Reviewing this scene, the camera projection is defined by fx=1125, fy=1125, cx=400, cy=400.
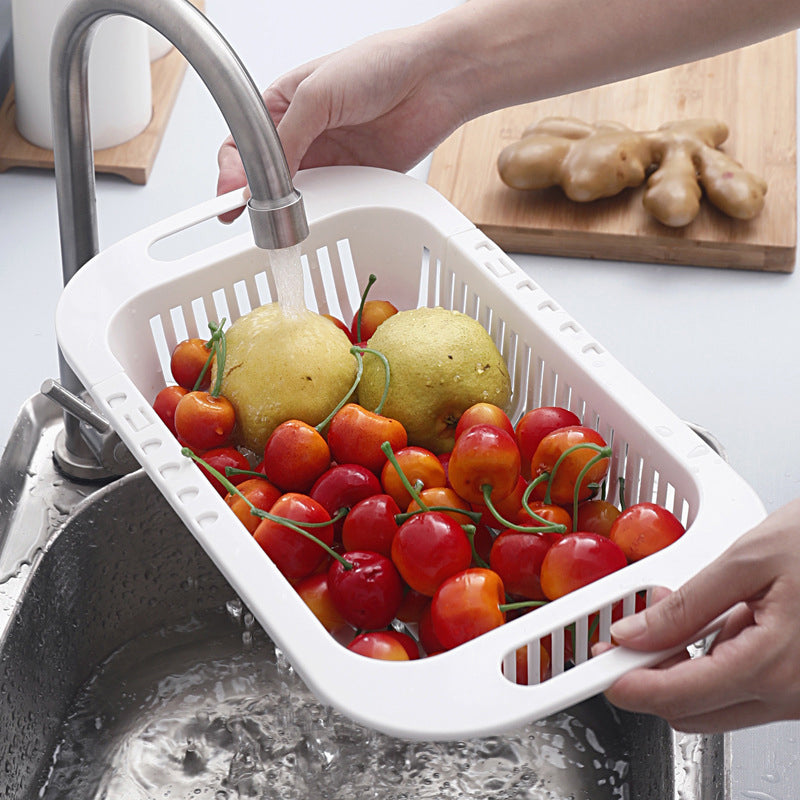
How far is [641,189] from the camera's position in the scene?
1.22m

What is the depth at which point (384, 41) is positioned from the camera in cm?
82

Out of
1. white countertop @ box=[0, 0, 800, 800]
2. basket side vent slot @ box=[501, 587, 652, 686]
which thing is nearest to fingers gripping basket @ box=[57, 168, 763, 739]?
basket side vent slot @ box=[501, 587, 652, 686]

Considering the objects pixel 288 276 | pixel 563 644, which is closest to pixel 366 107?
pixel 288 276

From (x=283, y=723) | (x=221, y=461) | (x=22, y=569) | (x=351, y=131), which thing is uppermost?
(x=351, y=131)

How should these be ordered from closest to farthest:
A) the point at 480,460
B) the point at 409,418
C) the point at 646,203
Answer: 1. the point at 480,460
2. the point at 409,418
3. the point at 646,203

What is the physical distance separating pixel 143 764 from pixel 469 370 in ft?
1.21

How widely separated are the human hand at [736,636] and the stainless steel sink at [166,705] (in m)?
0.21

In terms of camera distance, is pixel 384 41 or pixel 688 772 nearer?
pixel 688 772

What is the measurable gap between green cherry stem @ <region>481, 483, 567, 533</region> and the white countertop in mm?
401

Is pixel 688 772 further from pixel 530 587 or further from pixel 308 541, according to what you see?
pixel 308 541

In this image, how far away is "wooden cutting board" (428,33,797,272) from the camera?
3.86ft

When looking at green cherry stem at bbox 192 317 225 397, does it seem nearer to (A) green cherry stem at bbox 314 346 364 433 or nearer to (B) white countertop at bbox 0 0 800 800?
(A) green cherry stem at bbox 314 346 364 433

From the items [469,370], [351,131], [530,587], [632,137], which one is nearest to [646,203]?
[632,137]

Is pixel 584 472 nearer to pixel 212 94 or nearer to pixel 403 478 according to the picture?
pixel 403 478
